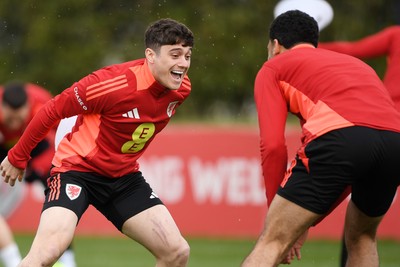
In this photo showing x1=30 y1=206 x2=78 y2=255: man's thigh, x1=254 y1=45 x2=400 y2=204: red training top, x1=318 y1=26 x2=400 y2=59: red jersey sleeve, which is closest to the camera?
x1=254 y1=45 x2=400 y2=204: red training top

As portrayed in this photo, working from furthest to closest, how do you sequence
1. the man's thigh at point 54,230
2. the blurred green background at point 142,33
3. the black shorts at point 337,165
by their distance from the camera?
the blurred green background at point 142,33
the man's thigh at point 54,230
the black shorts at point 337,165

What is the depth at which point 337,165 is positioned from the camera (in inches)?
247

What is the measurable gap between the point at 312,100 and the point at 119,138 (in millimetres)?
1467

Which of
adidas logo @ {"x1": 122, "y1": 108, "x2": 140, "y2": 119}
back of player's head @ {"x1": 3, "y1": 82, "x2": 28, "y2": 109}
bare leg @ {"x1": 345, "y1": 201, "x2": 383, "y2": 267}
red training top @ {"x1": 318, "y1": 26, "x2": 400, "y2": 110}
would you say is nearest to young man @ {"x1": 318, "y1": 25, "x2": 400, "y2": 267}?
red training top @ {"x1": 318, "y1": 26, "x2": 400, "y2": 110}

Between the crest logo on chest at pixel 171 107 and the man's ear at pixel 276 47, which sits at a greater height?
the man's ear at pixel 276 47

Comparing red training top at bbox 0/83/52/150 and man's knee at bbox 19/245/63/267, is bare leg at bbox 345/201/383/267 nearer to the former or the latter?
man's knee at bbox 19/245/63/267

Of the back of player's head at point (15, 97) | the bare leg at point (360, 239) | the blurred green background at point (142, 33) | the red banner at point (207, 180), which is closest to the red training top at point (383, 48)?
the bare leg at point (360, 239)

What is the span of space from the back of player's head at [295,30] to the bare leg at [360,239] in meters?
1.16

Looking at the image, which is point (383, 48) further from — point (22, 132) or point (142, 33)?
point (142, 33)

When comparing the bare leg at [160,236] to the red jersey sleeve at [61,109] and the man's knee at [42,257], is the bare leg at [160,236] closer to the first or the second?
the man's knee at [42,257]

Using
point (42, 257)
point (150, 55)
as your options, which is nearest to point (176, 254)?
point (42, 257)

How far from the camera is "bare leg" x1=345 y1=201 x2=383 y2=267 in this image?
7035mm

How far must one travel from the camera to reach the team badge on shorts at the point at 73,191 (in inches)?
277

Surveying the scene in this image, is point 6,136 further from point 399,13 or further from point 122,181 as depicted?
point 399,13
